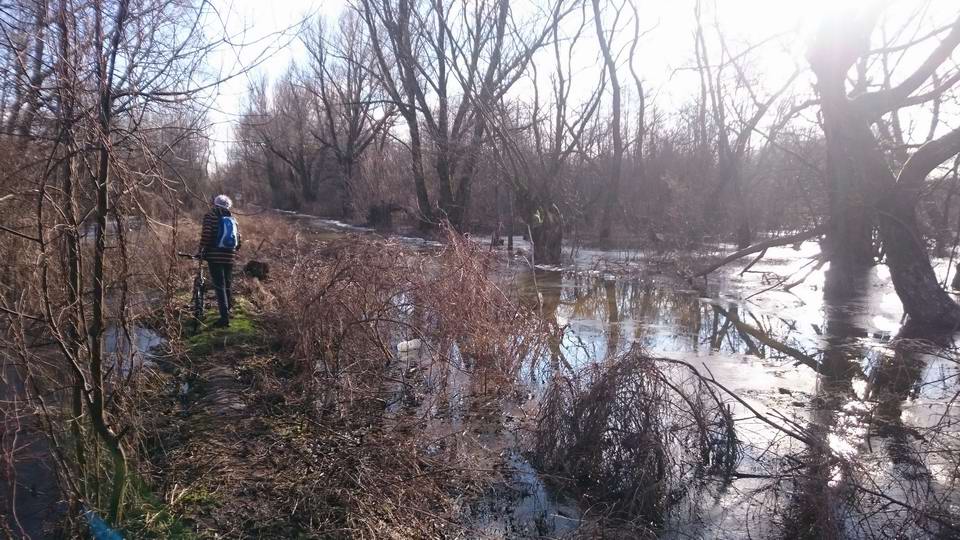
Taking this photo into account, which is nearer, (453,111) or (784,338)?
(784,338)

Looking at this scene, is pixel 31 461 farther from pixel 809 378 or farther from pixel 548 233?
pixel 548 233

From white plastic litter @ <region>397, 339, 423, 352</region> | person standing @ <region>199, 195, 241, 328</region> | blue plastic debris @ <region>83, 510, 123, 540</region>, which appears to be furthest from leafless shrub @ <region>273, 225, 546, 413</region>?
blue plastic debris @ <region>83, 510, 123, 540</region>

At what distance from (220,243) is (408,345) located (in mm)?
2991

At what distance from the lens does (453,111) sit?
29.3 metres

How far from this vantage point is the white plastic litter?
7664 mm

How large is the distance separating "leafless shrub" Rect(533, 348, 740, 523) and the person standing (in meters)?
5.23

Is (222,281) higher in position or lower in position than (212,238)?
lower

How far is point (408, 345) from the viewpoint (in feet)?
25.1

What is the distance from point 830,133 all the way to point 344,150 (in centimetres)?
3522

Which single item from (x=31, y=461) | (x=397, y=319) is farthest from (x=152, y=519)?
(x=397, y=319)

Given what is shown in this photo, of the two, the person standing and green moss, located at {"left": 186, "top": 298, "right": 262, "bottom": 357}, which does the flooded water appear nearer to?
green moss, located at {"left": 186, "top": 298, "right": 262, "bottom": 357}

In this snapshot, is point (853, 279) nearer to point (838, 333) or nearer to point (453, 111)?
point (838, 333)

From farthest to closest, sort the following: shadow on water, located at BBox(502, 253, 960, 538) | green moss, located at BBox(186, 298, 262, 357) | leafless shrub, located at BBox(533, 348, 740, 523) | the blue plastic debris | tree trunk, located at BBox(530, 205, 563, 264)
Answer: tree trunk, located at BBox(530, 205, 563, 264)
green moss, located at BBox(186, 298, 262, 357)
leafless shrub, located at BBox(533, 348, 740, 523)
shadow on water, located at BBox(502, 253, 960, 538)
the blue plastic debris

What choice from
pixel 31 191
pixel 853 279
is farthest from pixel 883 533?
pixel 853 279
